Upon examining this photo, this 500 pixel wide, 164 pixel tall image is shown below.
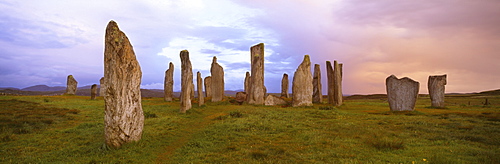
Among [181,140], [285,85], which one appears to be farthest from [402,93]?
[285,85]

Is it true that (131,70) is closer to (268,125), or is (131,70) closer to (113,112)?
(113,112)

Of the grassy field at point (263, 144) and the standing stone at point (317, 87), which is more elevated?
the standing stone at point (317, 87)

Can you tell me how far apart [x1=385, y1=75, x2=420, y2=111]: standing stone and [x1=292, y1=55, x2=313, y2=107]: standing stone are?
7.97 meters

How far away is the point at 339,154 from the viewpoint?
9.21 metres

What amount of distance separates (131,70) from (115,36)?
1.50 metres

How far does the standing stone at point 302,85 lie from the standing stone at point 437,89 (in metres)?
13.2

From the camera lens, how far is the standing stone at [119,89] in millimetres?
10781

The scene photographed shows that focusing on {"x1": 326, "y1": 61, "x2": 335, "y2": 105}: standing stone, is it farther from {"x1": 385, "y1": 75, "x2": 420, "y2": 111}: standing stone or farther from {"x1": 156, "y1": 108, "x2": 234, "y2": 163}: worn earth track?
{"x1": 156, "y1": 108, "x2": 234, "y2": 163}: worn earth track

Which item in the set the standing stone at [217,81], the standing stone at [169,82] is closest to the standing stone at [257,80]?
the standing stone at [217,81]

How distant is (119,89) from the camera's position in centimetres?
1081

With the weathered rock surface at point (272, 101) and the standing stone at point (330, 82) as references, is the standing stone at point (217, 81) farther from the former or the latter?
the standing stone at point (330, 82)

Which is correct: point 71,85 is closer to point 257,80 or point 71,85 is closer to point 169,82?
point 169,82

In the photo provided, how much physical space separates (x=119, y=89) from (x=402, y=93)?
23.5 m

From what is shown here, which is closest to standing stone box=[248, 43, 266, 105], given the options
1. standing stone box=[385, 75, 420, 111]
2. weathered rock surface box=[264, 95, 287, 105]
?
weathered rock surface box=[264, 95, 287, 105]
